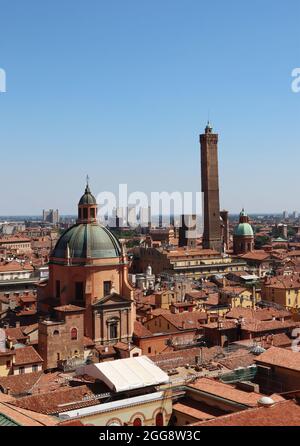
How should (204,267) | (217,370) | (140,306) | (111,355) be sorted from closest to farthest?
(217,370) → (111,355) → (140,306) → (204,267)

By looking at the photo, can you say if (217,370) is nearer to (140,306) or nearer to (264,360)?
(264,360)

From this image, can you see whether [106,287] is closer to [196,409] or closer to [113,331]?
[113,331]

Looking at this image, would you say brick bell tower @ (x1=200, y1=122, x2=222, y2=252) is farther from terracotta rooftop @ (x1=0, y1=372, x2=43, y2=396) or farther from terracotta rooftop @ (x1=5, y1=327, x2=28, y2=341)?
terracotta rooftop @ (x1=0, y1=372, x2=43, y2=396)

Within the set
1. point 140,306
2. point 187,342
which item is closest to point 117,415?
point 187,342

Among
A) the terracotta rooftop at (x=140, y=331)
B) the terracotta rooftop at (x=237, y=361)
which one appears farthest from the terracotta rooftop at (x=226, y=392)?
the terracotta rooftop at (x=140, y=331)

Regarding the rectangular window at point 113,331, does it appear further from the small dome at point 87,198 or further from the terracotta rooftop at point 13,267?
the terracotta rooftop at point 13,267
